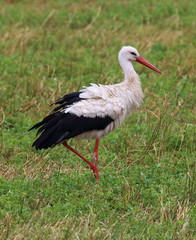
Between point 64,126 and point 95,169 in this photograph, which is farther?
point 95,169

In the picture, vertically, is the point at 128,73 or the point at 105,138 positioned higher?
the point at 128,73

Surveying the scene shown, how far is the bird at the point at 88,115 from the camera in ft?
21.3

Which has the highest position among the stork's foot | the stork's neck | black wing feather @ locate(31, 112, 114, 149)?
the stork's neck

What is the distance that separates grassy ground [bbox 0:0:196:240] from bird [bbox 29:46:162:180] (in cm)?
32

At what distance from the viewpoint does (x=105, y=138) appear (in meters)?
7.78

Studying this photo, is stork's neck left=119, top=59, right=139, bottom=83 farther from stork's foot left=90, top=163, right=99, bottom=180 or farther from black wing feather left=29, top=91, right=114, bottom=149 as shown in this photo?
stork's foot left=90, top=163, right=99, bottom=180

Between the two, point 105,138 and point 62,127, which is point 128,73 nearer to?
point 105,138

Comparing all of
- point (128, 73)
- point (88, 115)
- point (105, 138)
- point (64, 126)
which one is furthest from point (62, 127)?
point (105, 138)

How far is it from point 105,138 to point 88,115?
1.18m

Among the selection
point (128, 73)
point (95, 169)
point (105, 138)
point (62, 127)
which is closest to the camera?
point (62, 127)

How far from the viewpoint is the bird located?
6.49 metres

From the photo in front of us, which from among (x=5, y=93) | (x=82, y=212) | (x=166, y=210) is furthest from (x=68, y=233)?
(x=5, y=93)

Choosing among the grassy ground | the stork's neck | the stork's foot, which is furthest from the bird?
the grassy ground

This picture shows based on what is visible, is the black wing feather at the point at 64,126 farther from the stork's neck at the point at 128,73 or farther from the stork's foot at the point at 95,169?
the stork's neck at the point at 128,73
